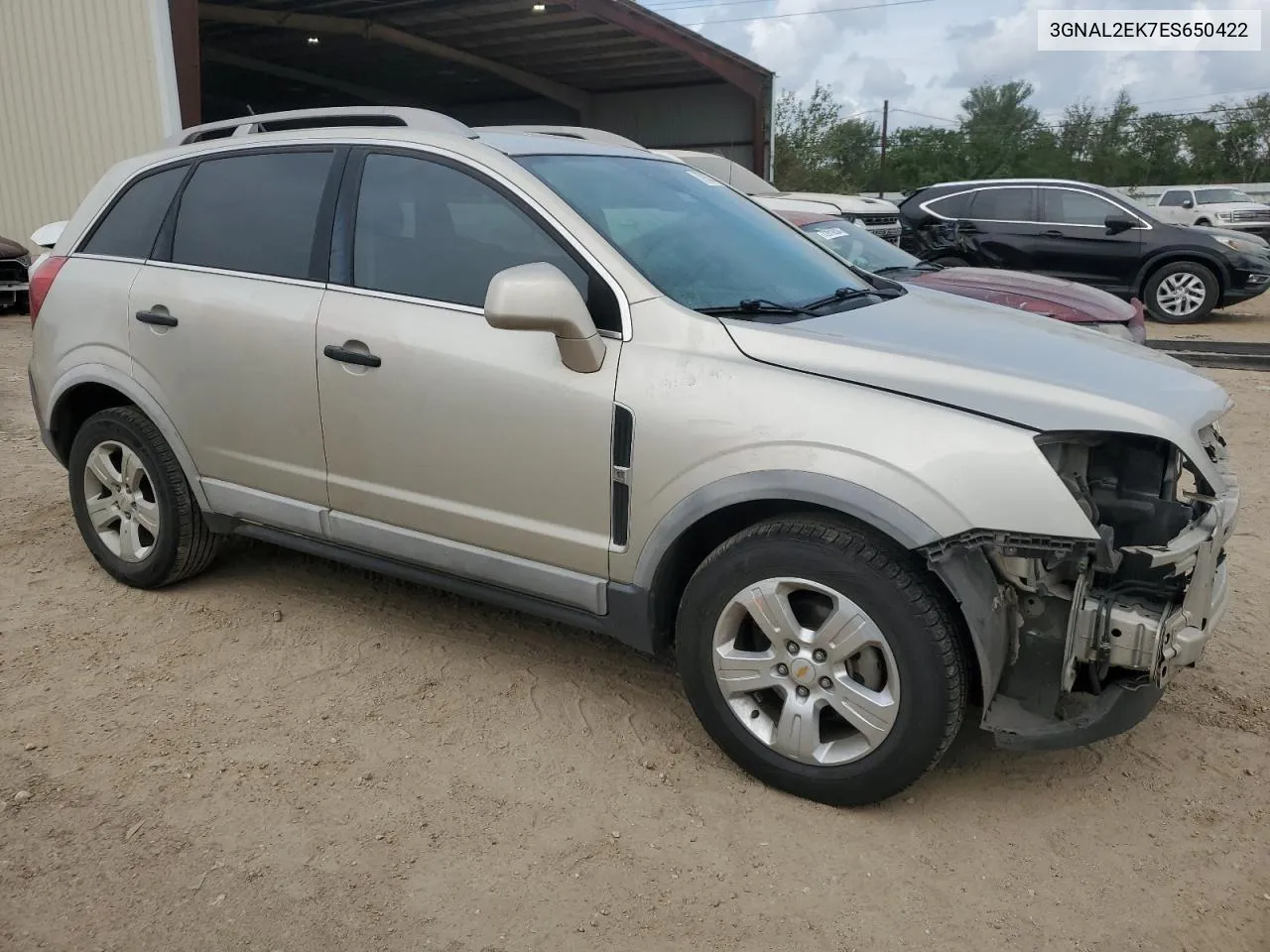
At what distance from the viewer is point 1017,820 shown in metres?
2.91

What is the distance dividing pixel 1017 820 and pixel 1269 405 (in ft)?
21.5

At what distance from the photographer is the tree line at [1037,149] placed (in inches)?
1939

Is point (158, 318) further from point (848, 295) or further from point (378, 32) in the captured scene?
point (378, 32)

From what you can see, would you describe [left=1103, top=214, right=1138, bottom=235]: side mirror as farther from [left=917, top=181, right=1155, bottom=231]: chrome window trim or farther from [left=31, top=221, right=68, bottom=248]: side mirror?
[left=31, top=221, right=68, bottom=248]: side mirror

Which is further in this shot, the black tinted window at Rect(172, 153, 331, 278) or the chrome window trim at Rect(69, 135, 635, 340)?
the black tinted window at Rect(172, 153, 331, 278)

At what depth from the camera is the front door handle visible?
3.42 meters

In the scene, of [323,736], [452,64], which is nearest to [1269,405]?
[323,736]

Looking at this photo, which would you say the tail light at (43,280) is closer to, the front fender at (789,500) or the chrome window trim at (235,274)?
the chrome window trim at (235,274)

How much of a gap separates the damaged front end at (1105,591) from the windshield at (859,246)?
526 cm

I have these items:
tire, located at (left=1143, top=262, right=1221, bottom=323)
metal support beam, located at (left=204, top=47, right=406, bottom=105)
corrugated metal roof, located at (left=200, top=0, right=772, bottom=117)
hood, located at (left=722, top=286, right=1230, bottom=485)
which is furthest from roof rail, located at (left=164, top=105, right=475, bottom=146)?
metal support beam, located at (left=204, top=47, right=406, bottom=105)

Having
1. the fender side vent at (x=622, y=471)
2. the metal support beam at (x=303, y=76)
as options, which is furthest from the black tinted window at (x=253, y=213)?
the metal support beam at (x=303, y=76)

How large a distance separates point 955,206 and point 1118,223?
191cm

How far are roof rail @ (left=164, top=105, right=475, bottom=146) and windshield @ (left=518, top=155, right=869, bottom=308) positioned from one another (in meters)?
0.44

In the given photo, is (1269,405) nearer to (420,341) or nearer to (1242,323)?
(1242,323)
